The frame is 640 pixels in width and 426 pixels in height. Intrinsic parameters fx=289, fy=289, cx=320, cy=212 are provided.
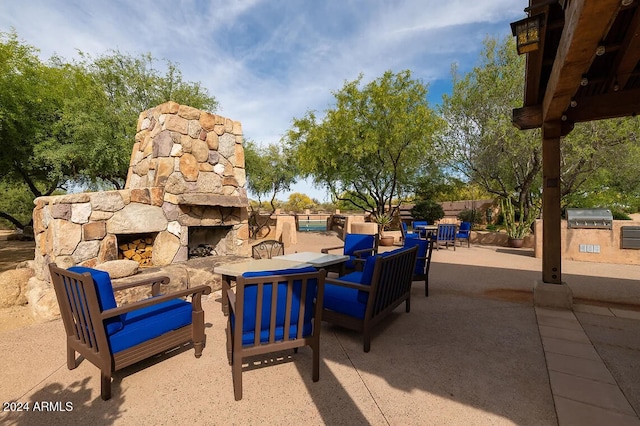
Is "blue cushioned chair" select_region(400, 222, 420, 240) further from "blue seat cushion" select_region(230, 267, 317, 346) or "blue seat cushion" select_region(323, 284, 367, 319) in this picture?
"blue seat cushion" select_region(230, 267, 317, 346)

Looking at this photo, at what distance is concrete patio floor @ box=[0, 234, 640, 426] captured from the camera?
1.79 metres

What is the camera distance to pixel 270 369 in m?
2.32

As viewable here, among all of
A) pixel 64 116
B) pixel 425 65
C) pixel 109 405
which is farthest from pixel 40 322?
pixel 425 65

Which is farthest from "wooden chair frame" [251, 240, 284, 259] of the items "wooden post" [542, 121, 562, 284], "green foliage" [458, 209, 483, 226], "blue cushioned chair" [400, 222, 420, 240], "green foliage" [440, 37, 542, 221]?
"green foliage" [458, 209, 483, 226]

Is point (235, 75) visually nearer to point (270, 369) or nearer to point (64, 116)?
point (64, 116)

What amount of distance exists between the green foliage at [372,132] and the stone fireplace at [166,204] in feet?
16.4

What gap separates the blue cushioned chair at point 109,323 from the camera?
6.29 feet

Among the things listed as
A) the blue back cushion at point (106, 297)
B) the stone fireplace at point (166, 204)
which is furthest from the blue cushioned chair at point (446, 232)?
the blue back cushion at point (106, 297)

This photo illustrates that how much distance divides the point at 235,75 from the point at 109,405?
9528 millimetres

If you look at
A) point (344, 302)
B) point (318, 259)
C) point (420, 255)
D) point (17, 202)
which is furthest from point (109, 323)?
point (17, 202)

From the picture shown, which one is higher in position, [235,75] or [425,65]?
[425,65]

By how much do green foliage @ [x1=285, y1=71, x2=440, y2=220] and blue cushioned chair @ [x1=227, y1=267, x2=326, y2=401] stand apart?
8.22m

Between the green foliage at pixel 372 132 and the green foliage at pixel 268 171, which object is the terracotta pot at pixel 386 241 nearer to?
the green foliage at pixel 372 132

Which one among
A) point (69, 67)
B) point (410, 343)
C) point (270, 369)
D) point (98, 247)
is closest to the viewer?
point (270, 369)
